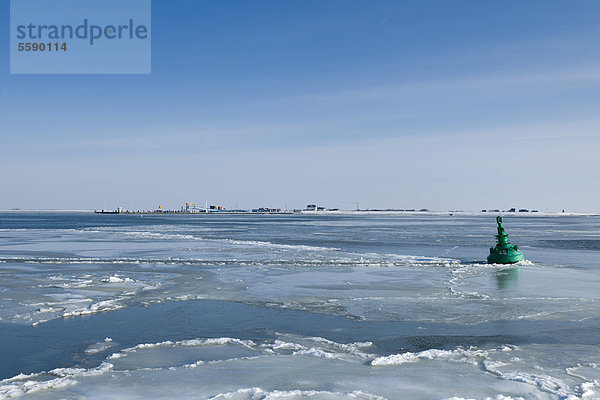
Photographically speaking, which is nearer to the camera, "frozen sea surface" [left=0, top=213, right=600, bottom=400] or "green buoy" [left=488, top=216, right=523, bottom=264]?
"frozen sea surface" [left=0, top=213, right=600, bottom=400]

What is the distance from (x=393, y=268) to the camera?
52.5 feet

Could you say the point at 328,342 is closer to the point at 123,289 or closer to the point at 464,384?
the point at 464,384

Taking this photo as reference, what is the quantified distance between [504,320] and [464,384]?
11.4 ft

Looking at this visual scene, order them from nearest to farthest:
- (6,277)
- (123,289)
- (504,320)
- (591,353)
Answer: (591,353)
(504,320)
(123,289)
(6,277)

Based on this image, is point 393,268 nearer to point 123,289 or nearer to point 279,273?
point 279,273

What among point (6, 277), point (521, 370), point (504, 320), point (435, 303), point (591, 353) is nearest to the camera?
point (521, 370)

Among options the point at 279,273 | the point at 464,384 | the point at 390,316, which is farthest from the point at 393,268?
the point at 464,384

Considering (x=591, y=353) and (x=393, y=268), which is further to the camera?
(x=393, y=268)

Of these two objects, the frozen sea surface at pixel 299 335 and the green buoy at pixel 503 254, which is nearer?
the frozen sea surface at pixel 299 335

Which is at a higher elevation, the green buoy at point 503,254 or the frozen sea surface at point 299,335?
the green buoy at point 503,254

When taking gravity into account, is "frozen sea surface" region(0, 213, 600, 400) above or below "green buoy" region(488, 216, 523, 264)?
below

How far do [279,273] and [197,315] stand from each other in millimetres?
6043

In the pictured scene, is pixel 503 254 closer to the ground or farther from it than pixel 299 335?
farther from it

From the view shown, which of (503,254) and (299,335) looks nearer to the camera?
(299,335)
